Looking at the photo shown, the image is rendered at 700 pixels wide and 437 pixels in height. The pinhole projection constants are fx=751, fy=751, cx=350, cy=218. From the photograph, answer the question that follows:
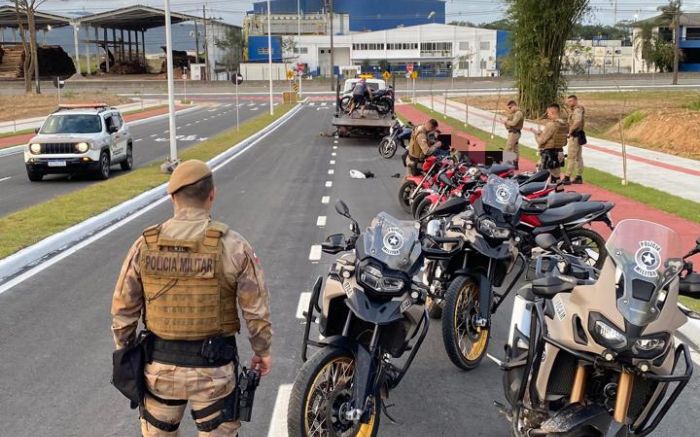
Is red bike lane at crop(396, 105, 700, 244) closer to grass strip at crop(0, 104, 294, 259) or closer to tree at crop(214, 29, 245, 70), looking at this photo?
grass strip at crop(0, 104, 294, 259)

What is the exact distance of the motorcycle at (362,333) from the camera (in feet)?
14.5

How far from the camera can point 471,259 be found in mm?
6617

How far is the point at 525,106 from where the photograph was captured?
1513 inches

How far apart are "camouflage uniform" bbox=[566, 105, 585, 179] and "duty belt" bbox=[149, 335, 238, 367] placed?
1373 cm

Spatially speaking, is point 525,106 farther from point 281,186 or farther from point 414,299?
point 414,299

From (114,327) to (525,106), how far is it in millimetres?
36689

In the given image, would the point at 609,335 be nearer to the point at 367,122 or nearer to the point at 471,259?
the point at 471,259

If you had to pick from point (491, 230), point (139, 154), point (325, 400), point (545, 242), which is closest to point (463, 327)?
point (491, 230)

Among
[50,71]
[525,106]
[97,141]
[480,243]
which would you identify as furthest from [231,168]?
[50,71]

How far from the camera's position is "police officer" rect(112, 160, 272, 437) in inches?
140

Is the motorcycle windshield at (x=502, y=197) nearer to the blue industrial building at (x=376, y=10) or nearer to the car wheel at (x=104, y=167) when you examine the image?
the car wheel at (x=104, y=167)

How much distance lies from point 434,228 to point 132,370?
352 cm

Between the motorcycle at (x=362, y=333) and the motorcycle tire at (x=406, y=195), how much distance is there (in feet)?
29.3

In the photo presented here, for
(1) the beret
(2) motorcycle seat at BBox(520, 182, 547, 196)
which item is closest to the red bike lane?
(2) motorcycle seat at BBox(520, 182, 547, 196)
